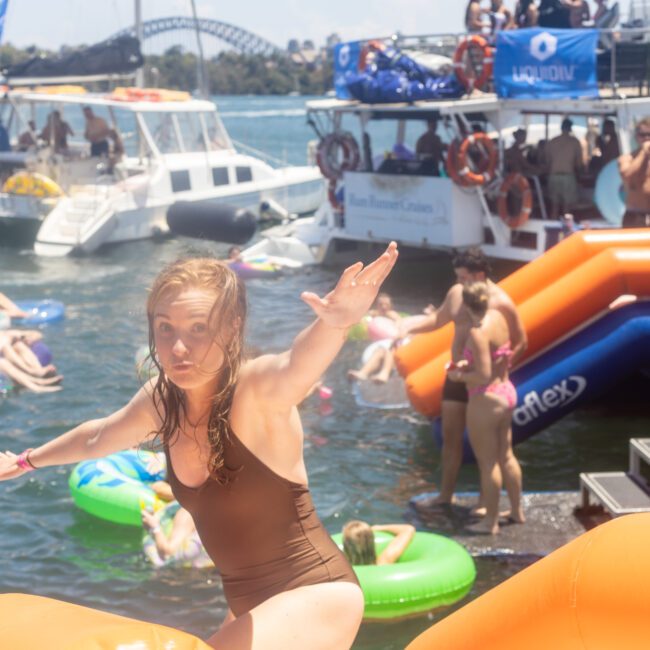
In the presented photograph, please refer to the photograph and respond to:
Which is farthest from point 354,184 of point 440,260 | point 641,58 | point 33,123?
point 33,123

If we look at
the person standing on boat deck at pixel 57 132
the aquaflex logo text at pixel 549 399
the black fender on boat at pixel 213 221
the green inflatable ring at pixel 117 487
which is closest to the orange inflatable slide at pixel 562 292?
the aquaflex logo text at pixel 549 399

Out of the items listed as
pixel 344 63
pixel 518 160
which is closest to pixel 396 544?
pixel 518 160

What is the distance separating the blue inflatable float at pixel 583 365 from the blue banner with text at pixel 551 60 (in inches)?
265

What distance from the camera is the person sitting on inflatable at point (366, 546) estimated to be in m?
6.37

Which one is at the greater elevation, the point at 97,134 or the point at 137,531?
the point at 97,134

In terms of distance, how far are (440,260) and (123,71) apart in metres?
10.6

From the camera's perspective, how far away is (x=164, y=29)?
232 feet

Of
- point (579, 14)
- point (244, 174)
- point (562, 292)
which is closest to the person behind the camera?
point (562, 292)

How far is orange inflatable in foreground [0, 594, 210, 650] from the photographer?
7.89ft

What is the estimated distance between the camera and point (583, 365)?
7.95 metres

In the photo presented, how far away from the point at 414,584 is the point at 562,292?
2.67 meters

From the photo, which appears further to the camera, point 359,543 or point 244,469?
point 359,543

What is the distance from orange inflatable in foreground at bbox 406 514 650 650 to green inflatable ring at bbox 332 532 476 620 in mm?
3158

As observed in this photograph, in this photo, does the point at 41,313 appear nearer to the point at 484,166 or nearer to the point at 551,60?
the point at 484,166
